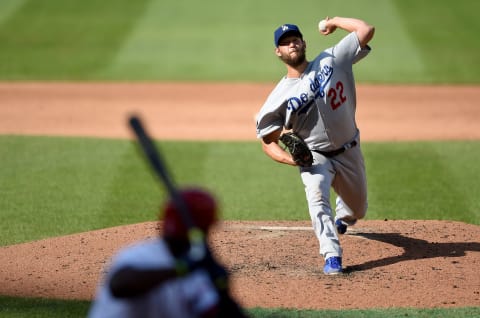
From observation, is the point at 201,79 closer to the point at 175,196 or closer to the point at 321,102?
the point at 321,102

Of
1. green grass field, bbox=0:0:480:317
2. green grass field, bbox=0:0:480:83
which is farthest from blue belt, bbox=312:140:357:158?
green grass field, bbox=0:0:480:83

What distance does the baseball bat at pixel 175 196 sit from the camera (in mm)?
3420

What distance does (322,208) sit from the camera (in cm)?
744

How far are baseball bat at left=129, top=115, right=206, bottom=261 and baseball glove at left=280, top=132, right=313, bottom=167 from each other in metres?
3.81

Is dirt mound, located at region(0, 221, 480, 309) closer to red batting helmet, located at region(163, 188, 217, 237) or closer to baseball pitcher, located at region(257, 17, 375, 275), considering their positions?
baseball pitcher, located at region(257, 17, 375, 275)

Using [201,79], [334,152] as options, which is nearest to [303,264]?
[334,152]

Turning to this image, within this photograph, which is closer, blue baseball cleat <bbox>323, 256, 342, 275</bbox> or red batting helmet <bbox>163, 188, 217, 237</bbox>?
red batting helmet <bbox>163, 188, 217, 237</bbox>

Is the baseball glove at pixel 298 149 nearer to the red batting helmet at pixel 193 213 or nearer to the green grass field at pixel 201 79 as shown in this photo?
the green grass field at pixel 201 79

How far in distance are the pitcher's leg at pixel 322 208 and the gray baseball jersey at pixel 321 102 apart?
0.74 feet

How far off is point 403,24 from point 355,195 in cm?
1671

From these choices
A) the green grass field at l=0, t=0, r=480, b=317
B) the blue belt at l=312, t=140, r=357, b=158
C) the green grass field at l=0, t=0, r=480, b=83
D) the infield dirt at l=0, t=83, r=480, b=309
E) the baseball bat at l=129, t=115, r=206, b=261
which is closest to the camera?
the baseball bat at l=129, t=115, r=206, b=261

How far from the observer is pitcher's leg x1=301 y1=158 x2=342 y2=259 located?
7.35 metres

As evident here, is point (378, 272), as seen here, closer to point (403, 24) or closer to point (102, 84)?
point (102, 84)

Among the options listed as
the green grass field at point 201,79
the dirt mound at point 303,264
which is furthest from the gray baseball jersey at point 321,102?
the green grass field at point 201,79
